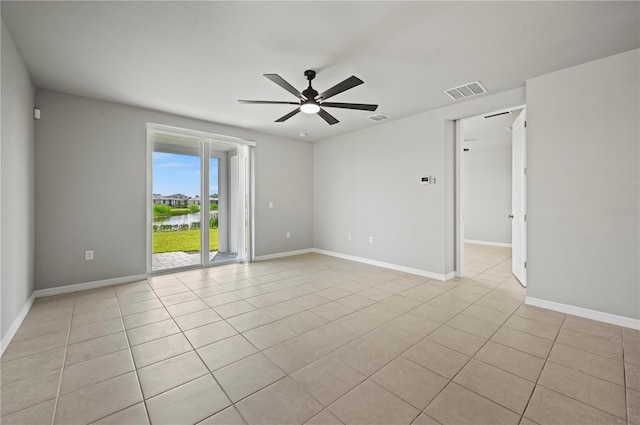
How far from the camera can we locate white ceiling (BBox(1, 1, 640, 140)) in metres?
2.18

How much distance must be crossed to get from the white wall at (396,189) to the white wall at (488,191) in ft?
11.5

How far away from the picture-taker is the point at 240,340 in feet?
8.14

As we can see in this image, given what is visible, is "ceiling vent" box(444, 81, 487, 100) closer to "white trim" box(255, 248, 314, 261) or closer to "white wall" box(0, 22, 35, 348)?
"white trim" box(255, 248, 314, 261)

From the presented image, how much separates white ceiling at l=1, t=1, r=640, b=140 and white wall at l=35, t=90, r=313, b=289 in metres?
0.43

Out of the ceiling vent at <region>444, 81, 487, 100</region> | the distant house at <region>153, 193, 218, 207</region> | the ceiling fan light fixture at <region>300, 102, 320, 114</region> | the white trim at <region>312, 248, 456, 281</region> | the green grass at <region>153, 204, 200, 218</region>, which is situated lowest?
the white trim at <region>312, 248, 456, 281</region>

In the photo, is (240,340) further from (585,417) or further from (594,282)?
(594,282)

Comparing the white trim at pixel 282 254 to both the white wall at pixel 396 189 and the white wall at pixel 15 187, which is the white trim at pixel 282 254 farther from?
the white wall at pixel 15 187

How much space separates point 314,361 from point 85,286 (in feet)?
12.6

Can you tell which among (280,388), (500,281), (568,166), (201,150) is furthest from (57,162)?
(500,281)

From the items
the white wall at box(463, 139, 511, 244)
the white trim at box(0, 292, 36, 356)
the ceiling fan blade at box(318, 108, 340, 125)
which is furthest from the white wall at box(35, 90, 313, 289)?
the white wall at box(463, 139, 511, 244)

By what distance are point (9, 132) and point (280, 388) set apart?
3.39 meters

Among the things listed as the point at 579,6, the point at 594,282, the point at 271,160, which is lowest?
the point at 594,282

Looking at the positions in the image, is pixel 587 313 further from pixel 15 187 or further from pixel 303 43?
pixel 15 187

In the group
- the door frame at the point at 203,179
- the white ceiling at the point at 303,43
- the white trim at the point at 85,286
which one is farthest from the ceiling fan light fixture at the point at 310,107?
the white trim at the point at 85,286
